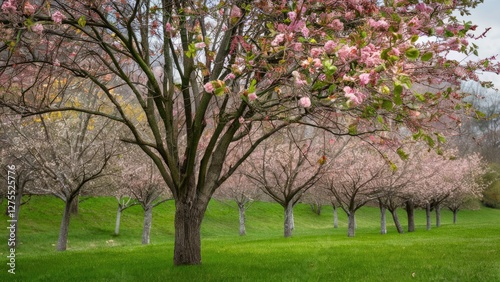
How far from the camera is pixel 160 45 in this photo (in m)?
11.0

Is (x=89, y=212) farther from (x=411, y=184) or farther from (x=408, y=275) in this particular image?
(x=408, y=275)

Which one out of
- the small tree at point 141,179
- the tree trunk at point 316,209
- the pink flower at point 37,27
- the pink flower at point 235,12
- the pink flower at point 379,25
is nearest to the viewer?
the pink flower at point 379,25

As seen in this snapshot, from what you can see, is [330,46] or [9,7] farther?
[9,7]

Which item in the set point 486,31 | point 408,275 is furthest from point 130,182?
point 486,31

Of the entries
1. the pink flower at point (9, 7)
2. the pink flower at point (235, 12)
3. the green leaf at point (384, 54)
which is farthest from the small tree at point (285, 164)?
the green leaf at point (384, 54)

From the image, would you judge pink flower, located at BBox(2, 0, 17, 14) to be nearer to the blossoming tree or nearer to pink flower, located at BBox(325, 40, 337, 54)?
the blossoming tree

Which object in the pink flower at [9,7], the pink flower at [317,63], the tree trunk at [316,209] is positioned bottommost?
the tree trunk at [316,209]

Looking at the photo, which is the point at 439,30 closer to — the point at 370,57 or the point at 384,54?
the point at 370,57

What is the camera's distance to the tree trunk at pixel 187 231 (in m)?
9.39

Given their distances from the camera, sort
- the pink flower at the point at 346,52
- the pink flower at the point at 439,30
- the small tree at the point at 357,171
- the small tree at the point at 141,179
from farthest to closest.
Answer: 1. the small tree at the point at 357,171
2. the small tree at the point at 141,179
3. the pink flower at the point at 439,30
4. the pink flower at the point at 346,52

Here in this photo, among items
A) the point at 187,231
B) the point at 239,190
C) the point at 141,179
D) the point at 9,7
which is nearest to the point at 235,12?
the point at 9,7

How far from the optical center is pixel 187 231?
9.37 metres

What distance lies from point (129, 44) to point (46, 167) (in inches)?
374

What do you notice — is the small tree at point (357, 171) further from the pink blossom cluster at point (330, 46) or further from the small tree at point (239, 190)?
the pink blossom cluster at point (330, 46)
